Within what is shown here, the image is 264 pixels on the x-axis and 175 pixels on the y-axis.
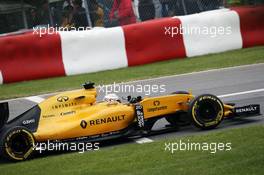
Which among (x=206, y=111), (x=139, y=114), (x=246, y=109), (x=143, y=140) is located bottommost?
(x=143, y=140)

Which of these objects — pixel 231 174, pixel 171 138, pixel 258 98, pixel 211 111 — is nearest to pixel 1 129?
pixel 171 138

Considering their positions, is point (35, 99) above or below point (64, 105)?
below

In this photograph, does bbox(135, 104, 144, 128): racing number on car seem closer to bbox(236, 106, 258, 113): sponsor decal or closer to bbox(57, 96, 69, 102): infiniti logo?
bbox(57, 96, 69, 102): infiniti logo

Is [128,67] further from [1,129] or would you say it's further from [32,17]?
[1,129]

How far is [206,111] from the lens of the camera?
29.6 feet
